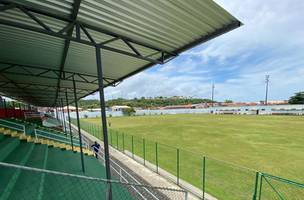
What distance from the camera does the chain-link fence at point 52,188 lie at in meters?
4.31

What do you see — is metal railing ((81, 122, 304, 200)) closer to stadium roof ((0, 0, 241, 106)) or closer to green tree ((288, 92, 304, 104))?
stadium roof ((0, 0, 241, 106))

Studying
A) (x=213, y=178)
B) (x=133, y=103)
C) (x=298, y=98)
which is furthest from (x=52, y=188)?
(x=133, y=103)

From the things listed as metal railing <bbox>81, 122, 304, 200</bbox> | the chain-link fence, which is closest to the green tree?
metal railing <bbox>81, 122, 304, 200</bbox>

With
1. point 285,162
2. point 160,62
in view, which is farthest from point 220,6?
point 285,162

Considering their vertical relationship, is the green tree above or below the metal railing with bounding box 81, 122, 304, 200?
above

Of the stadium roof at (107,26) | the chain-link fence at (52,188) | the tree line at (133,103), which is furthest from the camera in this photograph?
the tree line at (133,103)

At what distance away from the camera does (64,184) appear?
6.02 meters

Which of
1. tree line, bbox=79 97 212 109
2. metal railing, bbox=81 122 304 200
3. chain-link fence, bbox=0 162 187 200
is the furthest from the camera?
tree line, bbox=79 97 212 109

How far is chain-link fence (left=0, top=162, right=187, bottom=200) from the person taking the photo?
4312mm

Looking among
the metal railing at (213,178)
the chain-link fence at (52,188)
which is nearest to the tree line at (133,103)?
the metal railing at (213,178)

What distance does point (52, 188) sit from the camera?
5.34 metres

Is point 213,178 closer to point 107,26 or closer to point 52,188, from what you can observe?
point 52,188

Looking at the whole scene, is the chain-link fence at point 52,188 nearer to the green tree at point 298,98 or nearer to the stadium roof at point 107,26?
the stadium roof at point 107,26

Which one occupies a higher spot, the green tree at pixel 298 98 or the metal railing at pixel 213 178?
the green tree at pixel 298 98
